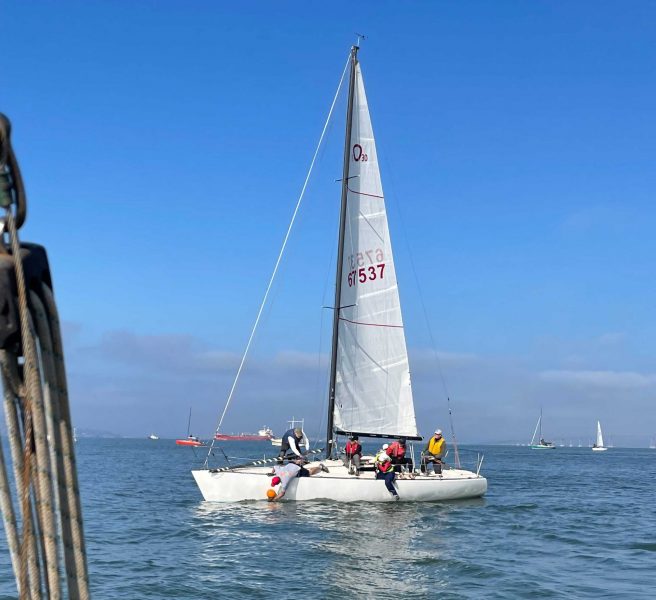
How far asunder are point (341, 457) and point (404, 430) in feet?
8.32

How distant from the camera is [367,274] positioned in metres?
26.0

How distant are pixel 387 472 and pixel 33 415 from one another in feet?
62.1

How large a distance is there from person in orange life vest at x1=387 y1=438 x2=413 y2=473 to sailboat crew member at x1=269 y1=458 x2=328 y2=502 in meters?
2.62

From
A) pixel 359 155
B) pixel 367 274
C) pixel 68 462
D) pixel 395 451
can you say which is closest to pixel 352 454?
pixel 395 451

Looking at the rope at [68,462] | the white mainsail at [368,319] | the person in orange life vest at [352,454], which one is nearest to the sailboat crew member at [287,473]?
the person in orange life vest at [352,454]

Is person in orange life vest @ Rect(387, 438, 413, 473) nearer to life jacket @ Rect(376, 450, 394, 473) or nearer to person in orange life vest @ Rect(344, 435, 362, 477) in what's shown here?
life jacket @ Rect(376, 450, 394, 473)

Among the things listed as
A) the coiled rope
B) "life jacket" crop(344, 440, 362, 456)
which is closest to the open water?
"life jacket" crop(344, 440, 362, 456)

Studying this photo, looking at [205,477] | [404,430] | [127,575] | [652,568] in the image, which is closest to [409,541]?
[652,568]

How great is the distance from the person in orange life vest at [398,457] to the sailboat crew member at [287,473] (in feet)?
8.59

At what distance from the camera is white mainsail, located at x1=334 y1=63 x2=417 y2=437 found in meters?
25.4

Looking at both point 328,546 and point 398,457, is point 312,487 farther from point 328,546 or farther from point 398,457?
point 328,546

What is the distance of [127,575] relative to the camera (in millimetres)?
12344

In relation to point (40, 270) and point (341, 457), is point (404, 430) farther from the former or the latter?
point (40, 270)

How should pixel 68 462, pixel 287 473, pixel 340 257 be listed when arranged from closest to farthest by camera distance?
pixel 68 462 → pixel 287 473 → pixel 340 257
